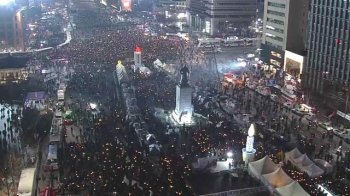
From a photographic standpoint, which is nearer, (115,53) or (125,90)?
(125,90)

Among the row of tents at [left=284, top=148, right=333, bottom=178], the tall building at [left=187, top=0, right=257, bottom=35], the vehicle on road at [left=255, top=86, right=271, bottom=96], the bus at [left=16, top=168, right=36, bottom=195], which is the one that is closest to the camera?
the bus at [left=16, top=168, right=36, bottom=195]

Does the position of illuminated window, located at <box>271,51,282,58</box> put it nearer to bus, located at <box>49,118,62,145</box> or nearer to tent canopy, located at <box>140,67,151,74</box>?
tent canopy, located at <box>140,67,151,74</box>

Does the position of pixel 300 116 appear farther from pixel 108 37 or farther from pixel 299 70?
pixel 108 37

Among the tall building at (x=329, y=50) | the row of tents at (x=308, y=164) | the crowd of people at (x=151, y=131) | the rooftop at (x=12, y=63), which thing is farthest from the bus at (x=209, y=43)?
the row of tents at (x=308, y=164)

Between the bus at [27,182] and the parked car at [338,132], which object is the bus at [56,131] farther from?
the parked car at [338,132]

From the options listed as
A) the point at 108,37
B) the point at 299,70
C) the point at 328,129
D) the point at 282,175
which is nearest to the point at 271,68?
the point at 299,70

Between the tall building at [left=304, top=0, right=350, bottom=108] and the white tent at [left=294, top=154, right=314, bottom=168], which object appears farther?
the tall building at [left=304, top=0, right=350, bottom=108]

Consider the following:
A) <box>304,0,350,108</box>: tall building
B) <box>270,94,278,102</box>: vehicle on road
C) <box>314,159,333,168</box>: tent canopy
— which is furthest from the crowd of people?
<box>304,0,350,108</box>: tall building
